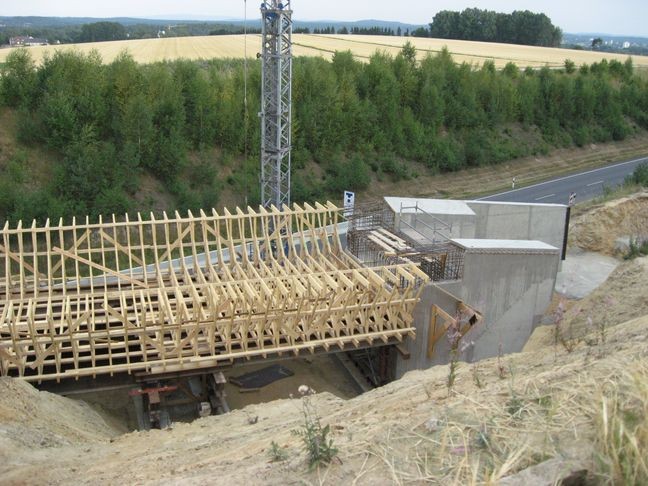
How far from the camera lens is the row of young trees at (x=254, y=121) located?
29516 mm

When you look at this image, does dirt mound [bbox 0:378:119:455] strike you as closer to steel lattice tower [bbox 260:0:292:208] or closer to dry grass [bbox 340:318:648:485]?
dry grass [bbox 340:318:648:485]

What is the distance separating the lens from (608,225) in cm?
2369

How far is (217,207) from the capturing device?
32531 mm

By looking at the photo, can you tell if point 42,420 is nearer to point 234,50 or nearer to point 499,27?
point 234,50

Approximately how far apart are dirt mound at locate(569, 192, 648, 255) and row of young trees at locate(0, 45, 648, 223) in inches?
616

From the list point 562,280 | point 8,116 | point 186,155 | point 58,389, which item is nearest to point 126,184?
point 186,155

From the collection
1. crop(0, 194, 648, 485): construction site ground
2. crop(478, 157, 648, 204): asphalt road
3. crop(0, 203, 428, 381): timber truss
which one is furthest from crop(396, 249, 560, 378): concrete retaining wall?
crop(478, 157, 648, 204): asphalt road

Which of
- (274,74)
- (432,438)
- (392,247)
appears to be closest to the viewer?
(432,438)

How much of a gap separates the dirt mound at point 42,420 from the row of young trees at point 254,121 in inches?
637

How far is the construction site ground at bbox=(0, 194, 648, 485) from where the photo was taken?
15.6 ft

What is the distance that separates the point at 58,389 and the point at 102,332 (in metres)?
1.61

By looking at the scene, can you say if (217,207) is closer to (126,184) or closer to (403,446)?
(126,184)

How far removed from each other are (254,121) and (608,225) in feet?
64.4

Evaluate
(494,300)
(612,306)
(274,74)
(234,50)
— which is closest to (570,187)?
(274,74)
